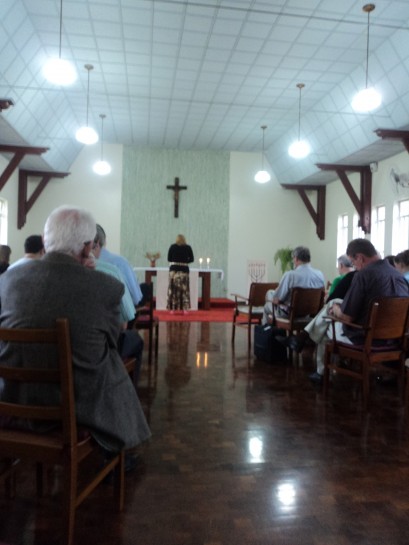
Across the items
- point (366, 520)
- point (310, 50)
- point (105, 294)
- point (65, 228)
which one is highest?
point (310, 50)

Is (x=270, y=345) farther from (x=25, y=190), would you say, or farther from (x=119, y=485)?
(x=25, y=190)

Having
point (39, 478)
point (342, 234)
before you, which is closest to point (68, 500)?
point (39, 478)

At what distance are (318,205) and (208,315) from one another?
424 cm

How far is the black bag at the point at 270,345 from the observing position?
15.4ft

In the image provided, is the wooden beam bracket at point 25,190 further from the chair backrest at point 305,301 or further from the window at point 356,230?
the chair backrest at point 305,301

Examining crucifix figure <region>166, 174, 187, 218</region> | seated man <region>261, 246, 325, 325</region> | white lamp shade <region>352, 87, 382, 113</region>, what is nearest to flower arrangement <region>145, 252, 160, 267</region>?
crucifix figure <region>166, 174, 187, 218</region>

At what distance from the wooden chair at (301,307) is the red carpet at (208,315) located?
3.27m

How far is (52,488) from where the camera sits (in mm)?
2080

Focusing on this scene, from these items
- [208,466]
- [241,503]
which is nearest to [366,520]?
[241,503]

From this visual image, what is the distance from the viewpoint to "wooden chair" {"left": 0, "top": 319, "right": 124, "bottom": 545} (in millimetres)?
1424

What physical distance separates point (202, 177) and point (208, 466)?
933 cm

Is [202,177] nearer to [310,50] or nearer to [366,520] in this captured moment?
[310,50]

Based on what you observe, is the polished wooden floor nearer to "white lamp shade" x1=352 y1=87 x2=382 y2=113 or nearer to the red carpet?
"white lamp shade" x1=352 y1=87 x2=382 y2=113

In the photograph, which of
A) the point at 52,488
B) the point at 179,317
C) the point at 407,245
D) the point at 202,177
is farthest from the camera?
the point at 202,177
